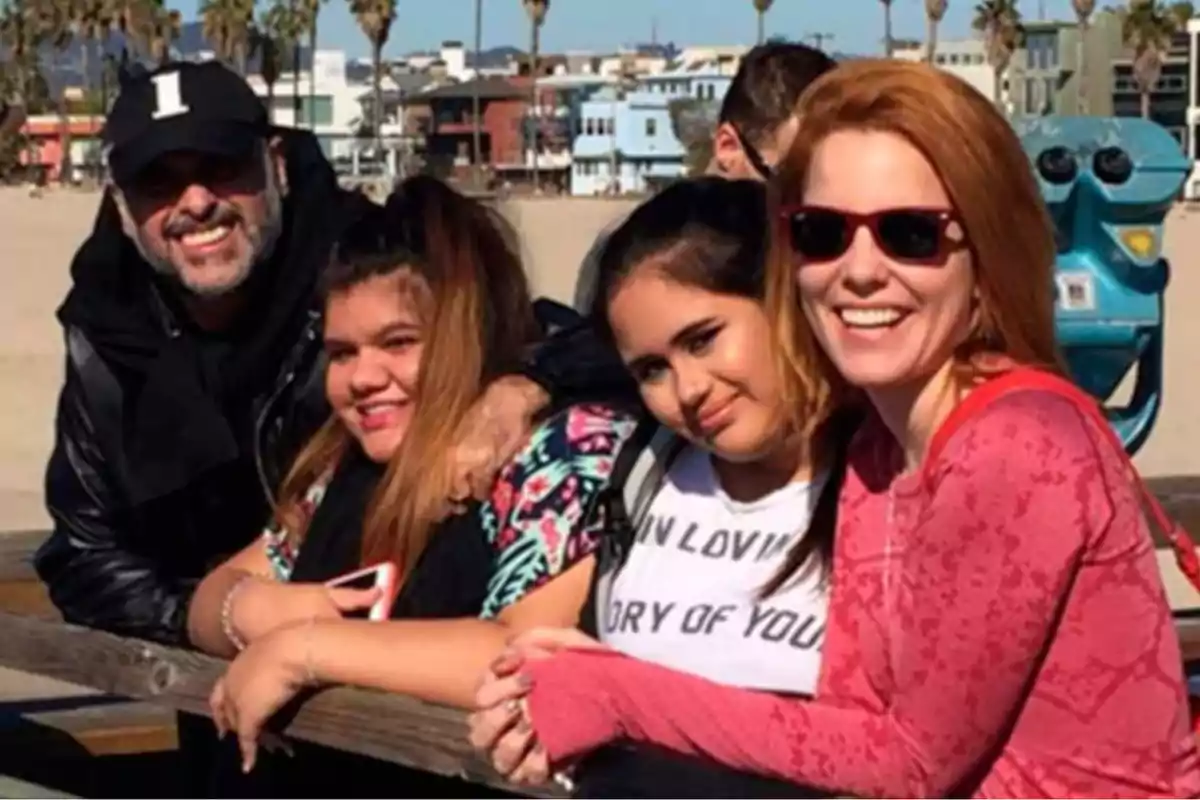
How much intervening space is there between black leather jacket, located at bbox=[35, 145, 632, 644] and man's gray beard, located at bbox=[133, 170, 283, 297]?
9 centimetres

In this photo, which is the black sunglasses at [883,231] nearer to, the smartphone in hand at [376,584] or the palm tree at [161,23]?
the smartphone in hand at [376,584]

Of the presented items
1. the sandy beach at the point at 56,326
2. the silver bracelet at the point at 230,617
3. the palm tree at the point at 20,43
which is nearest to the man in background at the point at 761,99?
the sandy beach at the point at 56,326

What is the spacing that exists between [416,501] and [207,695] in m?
0.38

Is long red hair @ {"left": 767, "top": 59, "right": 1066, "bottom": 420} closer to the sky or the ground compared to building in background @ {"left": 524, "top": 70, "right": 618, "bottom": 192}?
closer to the sky

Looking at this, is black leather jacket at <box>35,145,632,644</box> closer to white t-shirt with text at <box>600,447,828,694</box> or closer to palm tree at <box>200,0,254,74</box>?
white t-shirt with text at <box>600,447,828,694</box>

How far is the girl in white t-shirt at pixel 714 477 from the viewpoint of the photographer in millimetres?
2625

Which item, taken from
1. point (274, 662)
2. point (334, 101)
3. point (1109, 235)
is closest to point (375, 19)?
point (334, 101)

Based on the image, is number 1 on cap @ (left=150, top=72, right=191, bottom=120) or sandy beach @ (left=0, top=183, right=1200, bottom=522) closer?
number 1 on cap @ (left=150, top=72, right=191, bottom=120)

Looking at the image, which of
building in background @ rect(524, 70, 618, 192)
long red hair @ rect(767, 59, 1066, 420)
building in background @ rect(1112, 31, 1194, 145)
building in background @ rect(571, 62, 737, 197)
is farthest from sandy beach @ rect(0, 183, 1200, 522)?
building in background @ rect(524, 70, 618, 192)

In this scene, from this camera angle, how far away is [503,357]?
3201 millimetres

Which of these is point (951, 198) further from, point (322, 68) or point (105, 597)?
point (322, 68)

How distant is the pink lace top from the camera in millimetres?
2037

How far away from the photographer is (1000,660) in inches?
80.8

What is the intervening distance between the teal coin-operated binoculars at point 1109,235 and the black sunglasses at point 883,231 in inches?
141
